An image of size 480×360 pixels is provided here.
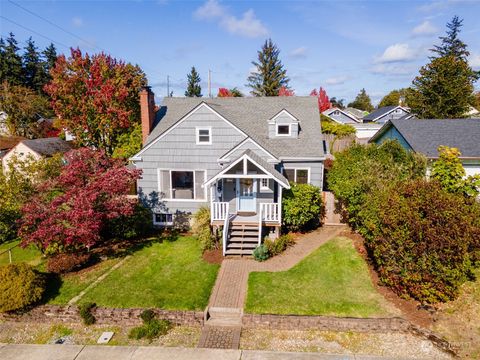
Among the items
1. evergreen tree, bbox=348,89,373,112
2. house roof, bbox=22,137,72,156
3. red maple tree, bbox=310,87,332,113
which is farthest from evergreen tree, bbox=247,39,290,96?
evergreen tree, bbox=348,89,373,112

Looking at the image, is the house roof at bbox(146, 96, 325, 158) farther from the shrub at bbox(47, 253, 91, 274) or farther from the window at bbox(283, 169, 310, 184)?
the shrub at bbox(47, 253, 91, 274)

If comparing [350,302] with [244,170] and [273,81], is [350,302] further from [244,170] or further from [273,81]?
[273,81]

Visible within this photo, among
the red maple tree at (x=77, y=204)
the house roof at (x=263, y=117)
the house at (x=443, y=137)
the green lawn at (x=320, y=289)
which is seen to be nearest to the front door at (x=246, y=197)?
the house roof at (x=263, y=117)

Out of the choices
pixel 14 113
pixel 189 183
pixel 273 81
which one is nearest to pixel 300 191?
pixel 189 183

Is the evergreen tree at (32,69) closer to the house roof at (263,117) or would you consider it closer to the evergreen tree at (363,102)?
the house roof at (263,117)

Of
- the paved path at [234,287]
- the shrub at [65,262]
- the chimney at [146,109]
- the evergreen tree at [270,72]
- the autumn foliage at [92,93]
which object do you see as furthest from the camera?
the evergreen tree at [270,72]
